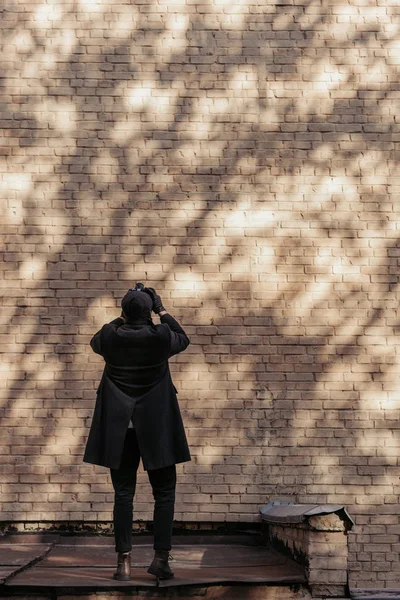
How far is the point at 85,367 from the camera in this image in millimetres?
7230

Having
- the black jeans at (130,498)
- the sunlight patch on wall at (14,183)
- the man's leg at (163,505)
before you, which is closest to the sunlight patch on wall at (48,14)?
the sunlight patch on wall at (14,183)

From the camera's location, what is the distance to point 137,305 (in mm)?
5250

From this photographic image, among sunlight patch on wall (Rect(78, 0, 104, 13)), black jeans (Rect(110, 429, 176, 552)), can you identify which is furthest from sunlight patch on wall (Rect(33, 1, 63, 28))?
black jeans (Rect(110, 429, 176, 552))

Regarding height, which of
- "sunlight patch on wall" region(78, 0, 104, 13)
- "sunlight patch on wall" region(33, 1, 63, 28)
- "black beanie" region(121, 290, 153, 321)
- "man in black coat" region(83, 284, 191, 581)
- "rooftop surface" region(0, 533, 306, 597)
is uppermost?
"sunlight patch on wall" region(78, 0, 104, 13)

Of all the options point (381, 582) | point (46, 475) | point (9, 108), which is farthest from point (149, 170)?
point (381, 582)

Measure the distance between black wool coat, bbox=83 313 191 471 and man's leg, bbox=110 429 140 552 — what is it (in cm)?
10

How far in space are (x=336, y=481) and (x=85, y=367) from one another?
7.28 feet

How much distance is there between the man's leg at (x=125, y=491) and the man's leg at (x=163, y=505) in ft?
0.41

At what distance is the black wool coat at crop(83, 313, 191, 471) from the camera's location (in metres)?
5.14

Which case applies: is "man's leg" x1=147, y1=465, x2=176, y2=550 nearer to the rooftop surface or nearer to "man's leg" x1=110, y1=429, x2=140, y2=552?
"man's leg" x1=110, y1=429, x2=140, y2=552

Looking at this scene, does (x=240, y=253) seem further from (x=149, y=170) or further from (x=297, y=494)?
(x=297, y=494)

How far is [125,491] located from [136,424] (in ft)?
1.32

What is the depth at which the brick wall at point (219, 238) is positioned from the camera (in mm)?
7160

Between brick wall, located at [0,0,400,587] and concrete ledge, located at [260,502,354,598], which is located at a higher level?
brick wall, located at [0,0,400,587]
